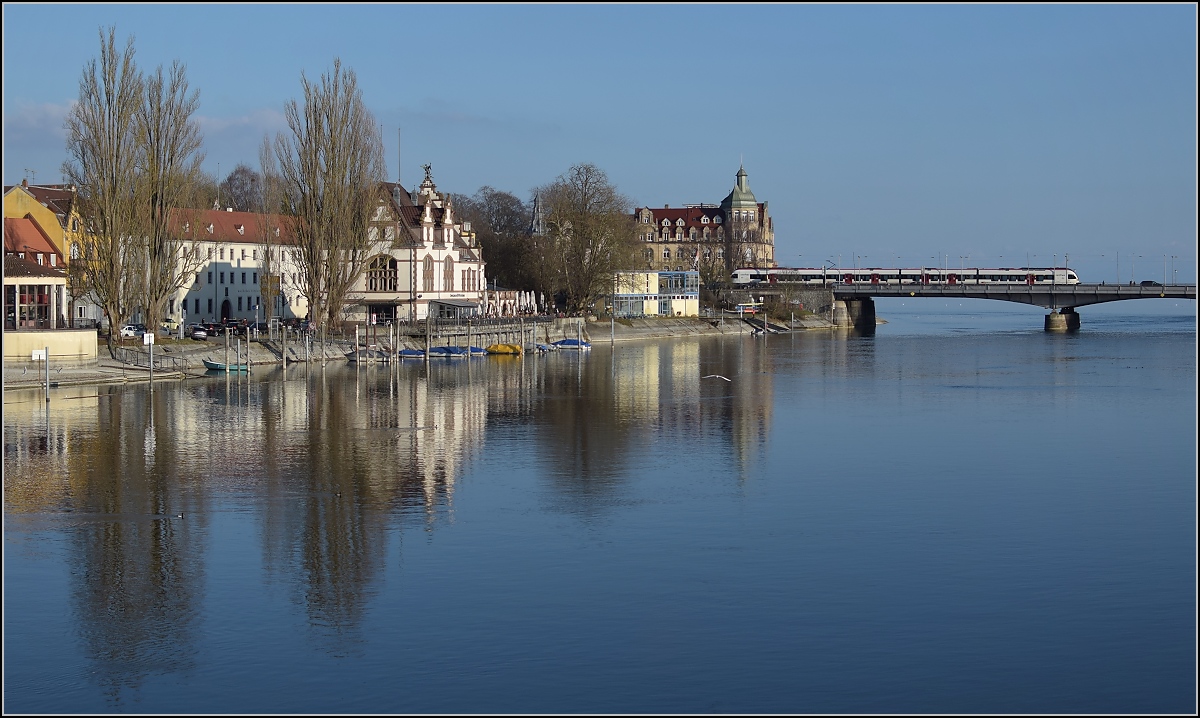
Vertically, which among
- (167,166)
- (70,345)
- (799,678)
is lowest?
(799,678)

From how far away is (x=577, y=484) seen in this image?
33.2 metres

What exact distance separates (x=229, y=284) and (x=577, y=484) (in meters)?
60.2

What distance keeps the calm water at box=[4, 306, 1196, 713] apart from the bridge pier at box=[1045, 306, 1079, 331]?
84418 mm

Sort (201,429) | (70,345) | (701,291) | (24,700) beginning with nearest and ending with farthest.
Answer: (24,700) < (201,429) < (70,345) < (701,291)

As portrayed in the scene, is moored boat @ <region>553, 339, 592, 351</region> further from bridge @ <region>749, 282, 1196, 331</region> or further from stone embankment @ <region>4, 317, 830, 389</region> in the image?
bridge @ <region>749, 282, 1196, 331</region>

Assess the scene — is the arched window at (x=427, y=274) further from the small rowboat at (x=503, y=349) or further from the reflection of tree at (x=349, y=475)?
the reflection of tree at (x=349, y=475)

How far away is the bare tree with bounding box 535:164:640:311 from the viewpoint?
107 metres

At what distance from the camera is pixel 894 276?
6024 inches

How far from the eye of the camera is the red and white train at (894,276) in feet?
477

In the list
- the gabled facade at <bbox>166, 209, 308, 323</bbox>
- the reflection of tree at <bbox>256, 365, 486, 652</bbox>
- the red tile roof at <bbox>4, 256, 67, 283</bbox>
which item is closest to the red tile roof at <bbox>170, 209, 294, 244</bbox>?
the gabled facade at <bbox>166, 209, 308, 323</bbox>

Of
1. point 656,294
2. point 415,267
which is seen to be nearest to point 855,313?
point 656,294

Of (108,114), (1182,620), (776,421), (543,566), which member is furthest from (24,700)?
(108,114)

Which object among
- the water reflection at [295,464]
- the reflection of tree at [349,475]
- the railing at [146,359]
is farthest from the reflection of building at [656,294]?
the reflection of tree at [349,475]

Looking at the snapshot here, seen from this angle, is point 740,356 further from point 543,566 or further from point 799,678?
point 799,678
